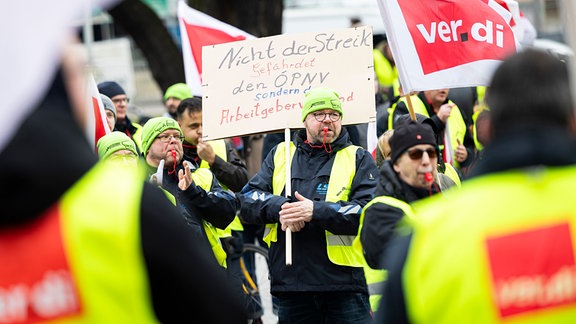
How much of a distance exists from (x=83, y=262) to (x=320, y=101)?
4.54 meters

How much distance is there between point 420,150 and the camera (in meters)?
5.14

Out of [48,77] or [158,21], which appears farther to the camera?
[158,21]

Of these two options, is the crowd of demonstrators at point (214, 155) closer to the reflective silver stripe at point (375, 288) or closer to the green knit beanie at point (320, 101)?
the green knit beanie at point (320, 101)

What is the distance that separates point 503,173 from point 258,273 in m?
9.00

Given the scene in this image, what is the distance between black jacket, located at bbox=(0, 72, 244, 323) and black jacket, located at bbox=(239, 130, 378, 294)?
12.4 feet

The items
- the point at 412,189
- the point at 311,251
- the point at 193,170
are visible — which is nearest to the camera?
the point at 412,189

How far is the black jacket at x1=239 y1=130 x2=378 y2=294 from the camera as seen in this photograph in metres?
6.54

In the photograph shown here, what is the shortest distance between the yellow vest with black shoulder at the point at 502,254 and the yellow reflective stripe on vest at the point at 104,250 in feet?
2.27

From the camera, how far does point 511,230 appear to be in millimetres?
2697

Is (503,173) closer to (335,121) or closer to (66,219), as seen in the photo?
(66,219)

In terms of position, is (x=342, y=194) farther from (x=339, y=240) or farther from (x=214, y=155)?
(x=214, y=155)

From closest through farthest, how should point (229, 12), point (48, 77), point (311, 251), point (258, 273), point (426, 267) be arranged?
point (48, 77) → point (426, 267) → point (311, 251) → point (258, 273) → point (229, 12)

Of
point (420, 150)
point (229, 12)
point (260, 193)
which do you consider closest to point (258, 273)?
point (229, 12)

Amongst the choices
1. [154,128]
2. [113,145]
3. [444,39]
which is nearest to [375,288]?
[113,145]
